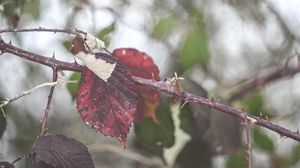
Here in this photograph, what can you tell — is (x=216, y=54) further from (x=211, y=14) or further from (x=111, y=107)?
(x=111, y=107)

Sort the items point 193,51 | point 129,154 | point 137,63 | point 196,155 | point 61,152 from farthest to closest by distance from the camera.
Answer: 1. point 129,154
2. point 193,51
3. point 196,155
4. point 137,63
5. point 61,152

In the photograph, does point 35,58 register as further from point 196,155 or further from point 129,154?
point 129,154

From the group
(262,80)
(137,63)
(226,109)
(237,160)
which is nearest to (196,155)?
(237,160)

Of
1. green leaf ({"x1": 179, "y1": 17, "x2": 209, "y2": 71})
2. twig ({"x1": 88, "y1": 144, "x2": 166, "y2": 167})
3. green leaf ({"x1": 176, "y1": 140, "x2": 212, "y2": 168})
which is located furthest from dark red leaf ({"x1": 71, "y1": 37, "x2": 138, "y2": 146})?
twig ({"x1": 88, "y1": 144, "x2": 166, "y2": 167})

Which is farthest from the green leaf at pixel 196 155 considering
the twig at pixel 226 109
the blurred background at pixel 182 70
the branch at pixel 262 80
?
the twig at pixel 226 109

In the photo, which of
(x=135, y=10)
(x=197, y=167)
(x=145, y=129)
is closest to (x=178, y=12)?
(x=135, y=10)
